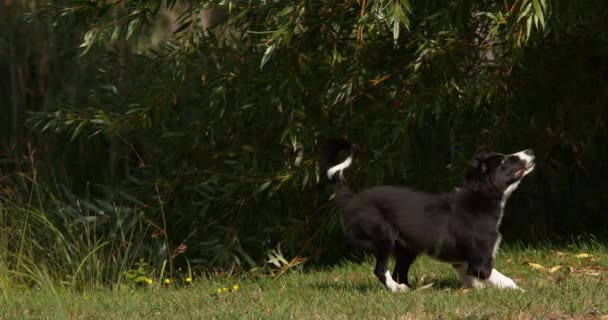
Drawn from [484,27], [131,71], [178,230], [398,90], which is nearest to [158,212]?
[178,230]

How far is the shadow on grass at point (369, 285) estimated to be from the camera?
29.0ft

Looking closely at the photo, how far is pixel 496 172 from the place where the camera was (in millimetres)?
8633

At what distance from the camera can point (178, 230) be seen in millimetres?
12328

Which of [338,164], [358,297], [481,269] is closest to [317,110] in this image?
[338,164]

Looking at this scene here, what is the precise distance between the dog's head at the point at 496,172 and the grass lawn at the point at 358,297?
0.77 meters

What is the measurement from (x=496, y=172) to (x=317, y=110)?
2705mm

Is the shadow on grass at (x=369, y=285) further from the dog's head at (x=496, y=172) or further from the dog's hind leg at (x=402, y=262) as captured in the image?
the dog's head at (x=496, y=172)

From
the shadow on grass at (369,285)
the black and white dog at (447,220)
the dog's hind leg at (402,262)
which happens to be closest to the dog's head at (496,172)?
the black and white dog at (447,220)

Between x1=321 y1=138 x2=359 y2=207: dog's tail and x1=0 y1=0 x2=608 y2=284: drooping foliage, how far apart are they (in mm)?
933

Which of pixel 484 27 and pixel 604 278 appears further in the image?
pixel 484 27

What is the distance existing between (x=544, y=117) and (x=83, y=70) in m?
5.83

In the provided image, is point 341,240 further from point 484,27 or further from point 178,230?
point 484,27

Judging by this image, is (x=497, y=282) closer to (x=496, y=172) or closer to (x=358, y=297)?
(x=496, y=172)

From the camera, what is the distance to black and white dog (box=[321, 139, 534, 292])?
8469 millimetres
